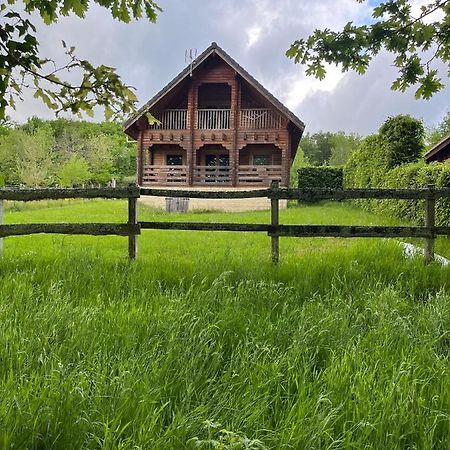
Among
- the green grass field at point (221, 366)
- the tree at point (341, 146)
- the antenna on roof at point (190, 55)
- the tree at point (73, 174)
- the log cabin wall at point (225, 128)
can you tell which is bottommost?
the green grass field at point (221, 366)

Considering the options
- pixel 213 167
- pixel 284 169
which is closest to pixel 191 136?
pixel 213 167

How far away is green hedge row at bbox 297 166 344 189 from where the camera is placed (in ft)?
89.7

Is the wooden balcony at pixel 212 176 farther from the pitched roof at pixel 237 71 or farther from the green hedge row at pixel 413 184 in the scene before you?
the green hedge row at pixel 413 184

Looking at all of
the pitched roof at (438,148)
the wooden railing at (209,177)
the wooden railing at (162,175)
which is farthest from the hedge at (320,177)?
the wooden railing at (162,175)

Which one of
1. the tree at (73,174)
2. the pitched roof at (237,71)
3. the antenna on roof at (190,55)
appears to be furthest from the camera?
the tree at (73,174)

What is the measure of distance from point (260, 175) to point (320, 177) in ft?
18.4

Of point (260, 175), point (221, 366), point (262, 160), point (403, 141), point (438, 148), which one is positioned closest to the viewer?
point (221, 366)

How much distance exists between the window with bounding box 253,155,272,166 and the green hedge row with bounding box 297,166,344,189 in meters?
2.94

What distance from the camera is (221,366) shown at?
8.70 ft

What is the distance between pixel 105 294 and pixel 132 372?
6.32 ft

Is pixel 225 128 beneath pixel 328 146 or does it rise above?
beneath

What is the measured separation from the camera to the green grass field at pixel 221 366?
186 centimetres

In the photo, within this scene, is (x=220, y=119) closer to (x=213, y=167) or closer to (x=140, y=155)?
(x=213, y=167)

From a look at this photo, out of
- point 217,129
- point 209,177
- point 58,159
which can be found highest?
point 58,159
